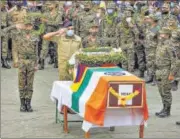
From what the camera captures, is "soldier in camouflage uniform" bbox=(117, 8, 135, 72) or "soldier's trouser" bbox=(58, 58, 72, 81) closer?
"soldier's trouser" bbox=(58, 58, 72, 81)

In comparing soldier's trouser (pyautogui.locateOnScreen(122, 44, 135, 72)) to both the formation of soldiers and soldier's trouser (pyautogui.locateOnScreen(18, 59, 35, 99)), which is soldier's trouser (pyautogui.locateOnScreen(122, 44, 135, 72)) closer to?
the formation of soldiers

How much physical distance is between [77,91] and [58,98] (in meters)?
0.82

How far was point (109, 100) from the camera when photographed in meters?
9.53

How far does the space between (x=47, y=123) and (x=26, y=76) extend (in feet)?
4.55

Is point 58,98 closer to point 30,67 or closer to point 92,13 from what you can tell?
point 30,67

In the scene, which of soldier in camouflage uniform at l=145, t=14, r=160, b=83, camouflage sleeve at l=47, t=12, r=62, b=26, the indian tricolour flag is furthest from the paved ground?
camouflage sleeve at l=47, t=12, r=62, b=26

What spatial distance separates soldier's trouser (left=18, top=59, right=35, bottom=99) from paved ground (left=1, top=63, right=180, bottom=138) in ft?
1.56

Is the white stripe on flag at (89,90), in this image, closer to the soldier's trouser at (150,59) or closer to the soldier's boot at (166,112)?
the soldier's boot at (166,112)

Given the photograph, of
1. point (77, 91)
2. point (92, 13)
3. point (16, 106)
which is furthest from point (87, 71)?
point (92, 13)

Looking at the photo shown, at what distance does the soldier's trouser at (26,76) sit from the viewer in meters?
12.5

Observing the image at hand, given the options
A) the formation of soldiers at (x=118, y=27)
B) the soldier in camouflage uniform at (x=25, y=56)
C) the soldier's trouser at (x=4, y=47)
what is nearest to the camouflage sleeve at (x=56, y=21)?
the formation of soldiers at (x=118, y=27)

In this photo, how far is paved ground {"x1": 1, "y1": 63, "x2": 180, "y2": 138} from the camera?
10.9 m

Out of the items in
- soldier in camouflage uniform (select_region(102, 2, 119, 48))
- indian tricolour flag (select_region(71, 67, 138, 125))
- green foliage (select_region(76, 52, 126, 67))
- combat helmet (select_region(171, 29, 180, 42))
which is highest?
combat helmet (select_region(171, 29, 180, 42))

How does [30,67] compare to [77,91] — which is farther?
[30,67]
